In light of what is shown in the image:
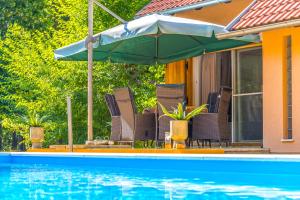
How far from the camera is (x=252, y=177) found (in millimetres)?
9031

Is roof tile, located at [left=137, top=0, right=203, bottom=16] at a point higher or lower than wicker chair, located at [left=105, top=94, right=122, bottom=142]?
higher

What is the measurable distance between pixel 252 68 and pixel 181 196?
703cm

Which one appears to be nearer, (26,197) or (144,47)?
(26,197)

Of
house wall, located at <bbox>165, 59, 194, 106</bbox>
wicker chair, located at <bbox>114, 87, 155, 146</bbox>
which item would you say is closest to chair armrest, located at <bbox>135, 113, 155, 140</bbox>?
wicker chair, located at <bbox>114, 87, 155, 146</bbox>

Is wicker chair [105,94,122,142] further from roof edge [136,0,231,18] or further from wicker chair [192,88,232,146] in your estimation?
roof edge [136,0,231,18]

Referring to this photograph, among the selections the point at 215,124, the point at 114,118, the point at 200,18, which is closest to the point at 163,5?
the point at 200,18

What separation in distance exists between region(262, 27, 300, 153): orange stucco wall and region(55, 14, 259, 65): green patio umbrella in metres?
0.41

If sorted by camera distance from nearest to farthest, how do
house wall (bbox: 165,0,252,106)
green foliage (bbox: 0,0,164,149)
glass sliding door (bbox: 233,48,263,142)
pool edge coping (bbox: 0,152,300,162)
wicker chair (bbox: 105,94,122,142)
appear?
pool edge coping (bbox: 0,152,300,162)
wicker chair (bbox: 105,94,122,142)
glass sliding door (bbox: 233,48,263,142)
house wall (bbox: 165,0,252,106)
green foliage (bbox: 0,0,164,149)

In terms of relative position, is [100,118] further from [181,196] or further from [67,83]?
[181,196]

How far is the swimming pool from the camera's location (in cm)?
734

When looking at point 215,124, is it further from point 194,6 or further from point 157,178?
point 194,6

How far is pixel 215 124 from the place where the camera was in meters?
11.4

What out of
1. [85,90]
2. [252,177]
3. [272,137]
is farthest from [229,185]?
[85,90]

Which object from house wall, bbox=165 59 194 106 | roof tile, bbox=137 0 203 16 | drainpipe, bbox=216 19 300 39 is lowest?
house wall, bbox=165 59 194 106
